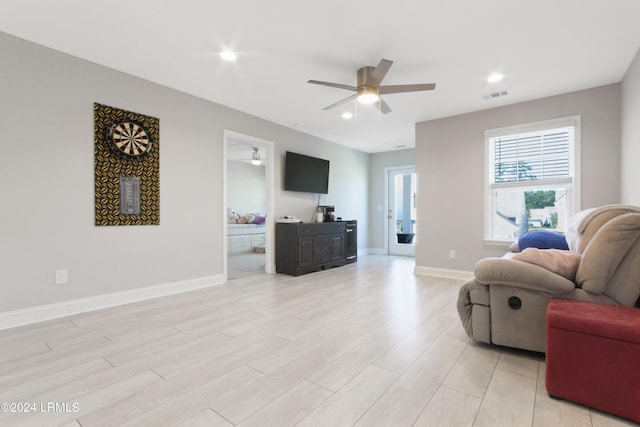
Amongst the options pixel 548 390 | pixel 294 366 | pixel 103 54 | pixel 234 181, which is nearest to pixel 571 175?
pixel 548 390

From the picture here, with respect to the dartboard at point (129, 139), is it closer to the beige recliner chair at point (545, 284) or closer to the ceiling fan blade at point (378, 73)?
the ceiling fan blade at point (378, 73)

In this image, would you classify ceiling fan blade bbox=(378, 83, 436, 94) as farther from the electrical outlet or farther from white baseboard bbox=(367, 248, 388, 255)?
white baseboard bbox=(367, 248, 388, 255)

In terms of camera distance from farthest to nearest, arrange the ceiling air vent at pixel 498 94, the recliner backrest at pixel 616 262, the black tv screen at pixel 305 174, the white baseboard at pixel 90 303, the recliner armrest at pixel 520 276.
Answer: the black tv screen at pixel 305 174
the ceiling air vent at pixel 498 94
the white baseboard at pixel 90 303
the recliner armrest at pixel 520 276
the recliner backrest at pixel 616 262

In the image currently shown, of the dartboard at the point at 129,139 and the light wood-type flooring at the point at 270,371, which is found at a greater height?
the dartboard at the point at 129,139

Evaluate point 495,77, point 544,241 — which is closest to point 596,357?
point 544,241

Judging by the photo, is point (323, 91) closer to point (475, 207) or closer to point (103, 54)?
point (103, 54)

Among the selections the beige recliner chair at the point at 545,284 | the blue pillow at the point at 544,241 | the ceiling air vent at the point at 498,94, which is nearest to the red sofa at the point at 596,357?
the beige recliner chair at the point at 545,284

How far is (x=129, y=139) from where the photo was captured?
10.6 feet

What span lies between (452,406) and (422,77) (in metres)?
3.16

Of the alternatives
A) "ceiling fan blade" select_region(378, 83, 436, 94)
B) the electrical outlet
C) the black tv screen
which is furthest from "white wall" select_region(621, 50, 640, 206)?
the electrical outlet

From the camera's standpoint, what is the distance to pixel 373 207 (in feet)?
24.7

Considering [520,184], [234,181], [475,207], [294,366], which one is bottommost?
[294,366]

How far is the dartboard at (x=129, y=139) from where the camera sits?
3.13m

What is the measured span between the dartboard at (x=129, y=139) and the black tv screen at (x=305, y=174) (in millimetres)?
2322
